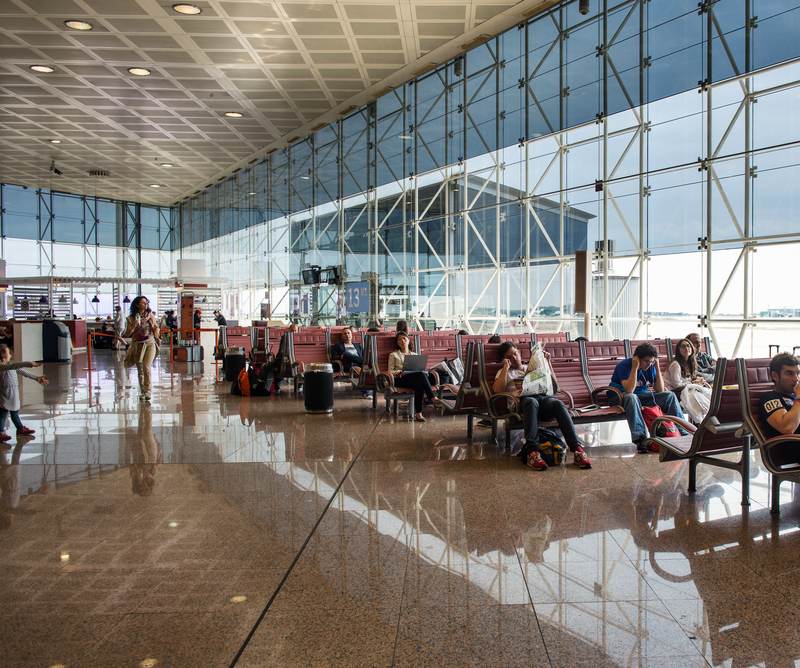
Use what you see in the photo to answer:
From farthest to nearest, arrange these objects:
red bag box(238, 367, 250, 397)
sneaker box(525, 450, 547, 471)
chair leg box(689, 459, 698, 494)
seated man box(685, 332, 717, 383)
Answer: red bag box(238, 367, 250, 397), seated man box(685, 332, 717, 383), sneaker box(525, 450, 547, 471), chair leg box(689, 459, 698, 494)

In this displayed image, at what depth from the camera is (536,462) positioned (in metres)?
6.35

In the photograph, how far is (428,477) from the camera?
19.8 feet

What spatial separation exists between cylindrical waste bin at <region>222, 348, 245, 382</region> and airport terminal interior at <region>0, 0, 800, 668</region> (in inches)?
3.2

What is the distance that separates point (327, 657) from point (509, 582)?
1.18 metres

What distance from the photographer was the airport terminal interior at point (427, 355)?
3.39 m

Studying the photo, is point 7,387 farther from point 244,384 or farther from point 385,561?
point 385,561

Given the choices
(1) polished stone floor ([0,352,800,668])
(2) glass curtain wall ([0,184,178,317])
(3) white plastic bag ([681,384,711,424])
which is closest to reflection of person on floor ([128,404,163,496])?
(1) polished stone floor ([0,352,800,668])

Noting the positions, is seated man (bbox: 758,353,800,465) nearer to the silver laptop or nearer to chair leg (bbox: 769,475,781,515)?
chair leg (bbox: 769,475,781,515)

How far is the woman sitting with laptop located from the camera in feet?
32.1

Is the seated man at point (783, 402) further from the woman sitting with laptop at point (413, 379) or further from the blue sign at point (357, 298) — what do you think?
the blue sign at point (357, 298)

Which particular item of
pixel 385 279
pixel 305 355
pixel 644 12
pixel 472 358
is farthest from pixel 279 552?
pixel 385 279

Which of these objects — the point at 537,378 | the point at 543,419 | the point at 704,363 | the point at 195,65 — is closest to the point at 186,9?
the point at 195,65

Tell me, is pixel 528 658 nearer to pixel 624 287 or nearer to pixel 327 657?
pixel 327 657

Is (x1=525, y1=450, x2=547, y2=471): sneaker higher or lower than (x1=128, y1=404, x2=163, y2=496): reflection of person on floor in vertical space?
higher
